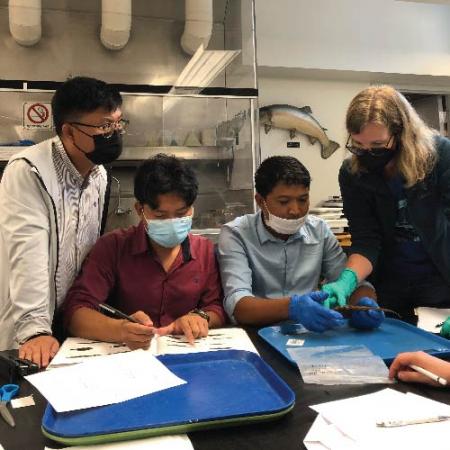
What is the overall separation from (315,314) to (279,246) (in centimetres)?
42

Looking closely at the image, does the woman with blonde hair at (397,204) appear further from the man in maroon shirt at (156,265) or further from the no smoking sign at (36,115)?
the no smoking sign at (36,115)

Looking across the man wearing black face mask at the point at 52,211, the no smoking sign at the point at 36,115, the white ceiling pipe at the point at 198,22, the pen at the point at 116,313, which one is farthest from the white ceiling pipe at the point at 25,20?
the pen at the point at 116,313

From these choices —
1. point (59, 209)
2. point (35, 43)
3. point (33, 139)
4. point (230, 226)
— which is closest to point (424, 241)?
point (230, 226)

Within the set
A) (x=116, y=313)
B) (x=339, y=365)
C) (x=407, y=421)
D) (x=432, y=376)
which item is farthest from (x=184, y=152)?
(x=407, y=421)

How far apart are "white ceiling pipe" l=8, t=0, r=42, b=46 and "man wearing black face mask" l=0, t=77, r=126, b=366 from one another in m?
1.77

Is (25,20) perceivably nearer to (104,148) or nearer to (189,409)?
(104,148)

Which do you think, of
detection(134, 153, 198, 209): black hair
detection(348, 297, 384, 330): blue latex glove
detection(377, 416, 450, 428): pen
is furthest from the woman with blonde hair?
detection(377, 416, 450, 428): pen

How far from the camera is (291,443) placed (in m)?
0.63

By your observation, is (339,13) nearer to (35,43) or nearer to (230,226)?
(35,43)

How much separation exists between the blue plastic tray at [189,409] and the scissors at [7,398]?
6cm

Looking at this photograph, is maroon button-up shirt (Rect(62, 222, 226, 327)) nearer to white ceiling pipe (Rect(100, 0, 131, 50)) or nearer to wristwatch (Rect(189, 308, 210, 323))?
wristwatch (Rect(189, 308, 210, 323))

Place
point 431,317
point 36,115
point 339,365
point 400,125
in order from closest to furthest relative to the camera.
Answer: point 339,365 < point 431,317 < point 400,125 < point 36,115

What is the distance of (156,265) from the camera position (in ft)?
4.37

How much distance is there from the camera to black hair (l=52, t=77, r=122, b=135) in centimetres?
137
